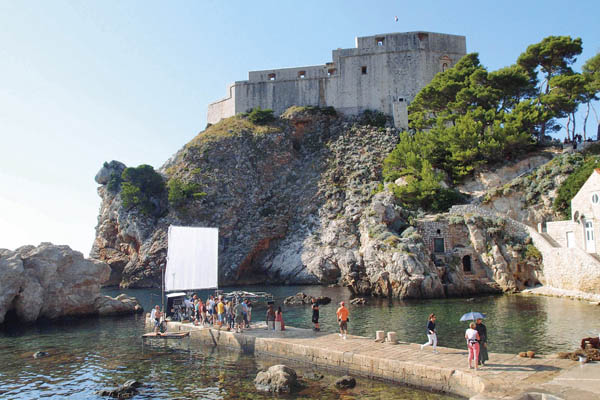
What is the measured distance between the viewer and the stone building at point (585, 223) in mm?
25219

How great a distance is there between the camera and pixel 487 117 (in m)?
38.8

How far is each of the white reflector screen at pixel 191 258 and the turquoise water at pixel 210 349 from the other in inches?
119

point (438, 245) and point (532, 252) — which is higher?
point (438, 245)

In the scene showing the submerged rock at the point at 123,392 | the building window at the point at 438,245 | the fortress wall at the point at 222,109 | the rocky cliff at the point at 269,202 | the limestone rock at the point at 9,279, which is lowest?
the submerged rock at the point at 123,392

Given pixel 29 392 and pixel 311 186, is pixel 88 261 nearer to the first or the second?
pixel 29 392

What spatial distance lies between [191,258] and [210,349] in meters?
5.06

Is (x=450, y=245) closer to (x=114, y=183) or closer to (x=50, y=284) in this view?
(x=50, y=284)

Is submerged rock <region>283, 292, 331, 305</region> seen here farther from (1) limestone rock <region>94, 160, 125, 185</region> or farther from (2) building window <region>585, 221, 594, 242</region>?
(1) limestone rock <region>94, 160, 125, 185</region>

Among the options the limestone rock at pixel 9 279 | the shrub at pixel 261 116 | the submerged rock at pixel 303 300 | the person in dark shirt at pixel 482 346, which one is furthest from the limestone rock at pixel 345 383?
the shrub at pixel 261 116

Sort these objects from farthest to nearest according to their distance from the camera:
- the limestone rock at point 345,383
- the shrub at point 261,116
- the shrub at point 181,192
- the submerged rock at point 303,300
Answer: the shrub at point 261,116, the shrub at point 181,192, the submerged rock at point 303,300, the limestone rock at point 345,383

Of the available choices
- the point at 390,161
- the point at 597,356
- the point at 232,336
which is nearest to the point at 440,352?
the point at 597,356

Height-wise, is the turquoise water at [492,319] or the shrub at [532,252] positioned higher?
the shrub at [532,252]

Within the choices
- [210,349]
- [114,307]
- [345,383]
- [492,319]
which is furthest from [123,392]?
[114,307]

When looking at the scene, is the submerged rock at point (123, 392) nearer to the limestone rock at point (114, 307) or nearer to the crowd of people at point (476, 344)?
A: the crowd of people at point (476, 344)
